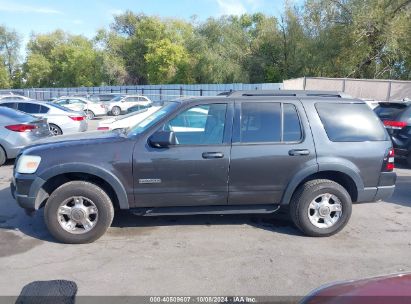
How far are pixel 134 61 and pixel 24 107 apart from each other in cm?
5095

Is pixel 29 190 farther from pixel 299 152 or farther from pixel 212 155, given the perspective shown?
pixel 299 152

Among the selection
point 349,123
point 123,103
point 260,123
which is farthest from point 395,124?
point 123,103

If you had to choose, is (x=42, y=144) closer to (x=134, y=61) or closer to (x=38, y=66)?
(x=134, y=61)

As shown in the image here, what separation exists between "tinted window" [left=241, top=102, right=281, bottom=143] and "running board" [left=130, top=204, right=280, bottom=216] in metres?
0.85

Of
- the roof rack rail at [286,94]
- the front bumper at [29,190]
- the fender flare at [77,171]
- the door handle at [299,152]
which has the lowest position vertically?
the front bumper at [29,190]

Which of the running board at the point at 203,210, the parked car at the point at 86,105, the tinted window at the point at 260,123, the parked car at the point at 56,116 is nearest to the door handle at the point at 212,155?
the tinted window at the point at 260,123

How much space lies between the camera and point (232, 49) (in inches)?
1630

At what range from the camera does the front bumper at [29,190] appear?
4.34 meters

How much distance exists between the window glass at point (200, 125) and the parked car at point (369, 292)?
2615mm

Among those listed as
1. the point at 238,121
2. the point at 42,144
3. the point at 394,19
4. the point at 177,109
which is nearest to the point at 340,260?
the point at 238,121

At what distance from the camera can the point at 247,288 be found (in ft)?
11.5

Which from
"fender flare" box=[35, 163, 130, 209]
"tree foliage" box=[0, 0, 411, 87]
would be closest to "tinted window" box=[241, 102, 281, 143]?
"fender flare" box=[35, 163, 130, 209]

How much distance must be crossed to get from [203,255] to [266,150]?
1.46m

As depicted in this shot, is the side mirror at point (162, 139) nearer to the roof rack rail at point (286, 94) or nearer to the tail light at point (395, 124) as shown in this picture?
the roof rack rail at point (286, 94)
